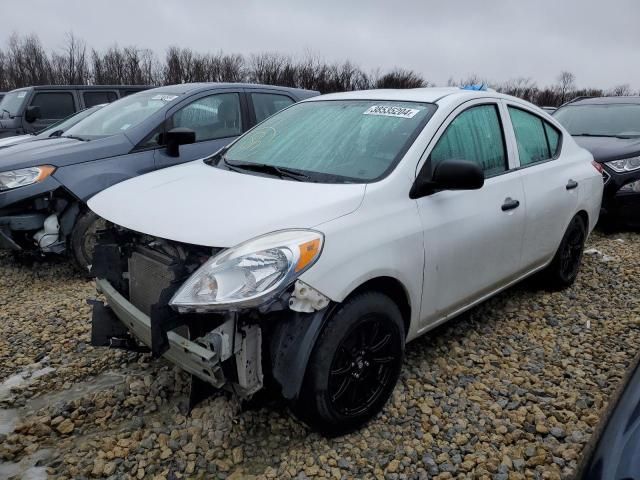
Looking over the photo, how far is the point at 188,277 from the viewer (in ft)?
6.91

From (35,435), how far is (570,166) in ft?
13.4

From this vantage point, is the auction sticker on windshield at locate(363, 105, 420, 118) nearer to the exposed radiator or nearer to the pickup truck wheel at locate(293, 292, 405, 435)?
the pickup truck wheel at locate(293, 292, 405, 435)

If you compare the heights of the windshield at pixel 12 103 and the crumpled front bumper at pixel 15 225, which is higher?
the windshield at pixel 12 103

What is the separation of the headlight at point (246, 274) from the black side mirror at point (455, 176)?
83cm

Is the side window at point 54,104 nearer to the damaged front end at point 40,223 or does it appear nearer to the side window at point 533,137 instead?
the damaged front end at point 40,223

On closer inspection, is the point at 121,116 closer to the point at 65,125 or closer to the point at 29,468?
the point at 65,125

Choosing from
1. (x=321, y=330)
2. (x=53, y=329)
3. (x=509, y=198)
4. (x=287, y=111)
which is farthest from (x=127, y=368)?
(x=509, y=198)

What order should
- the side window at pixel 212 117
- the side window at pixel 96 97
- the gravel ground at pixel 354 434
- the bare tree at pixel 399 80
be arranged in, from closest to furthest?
the gravel ground at pixel 354 434 → the side window at pixel 212 117 → the side window at pixel 96 97 → the bare tree at pixel 399 80

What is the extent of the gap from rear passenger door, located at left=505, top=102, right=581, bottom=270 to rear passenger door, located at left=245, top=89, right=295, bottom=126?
9.78 ft

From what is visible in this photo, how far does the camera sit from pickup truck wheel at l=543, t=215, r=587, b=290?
4.00 metres

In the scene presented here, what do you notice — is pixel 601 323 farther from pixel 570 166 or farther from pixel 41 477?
pixel 41 477

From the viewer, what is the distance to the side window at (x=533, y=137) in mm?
3510

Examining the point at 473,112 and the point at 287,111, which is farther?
the point at 287,111

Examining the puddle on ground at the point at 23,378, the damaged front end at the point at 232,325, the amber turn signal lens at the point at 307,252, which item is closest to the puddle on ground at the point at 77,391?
the puddle on ground at the point at 23,378
